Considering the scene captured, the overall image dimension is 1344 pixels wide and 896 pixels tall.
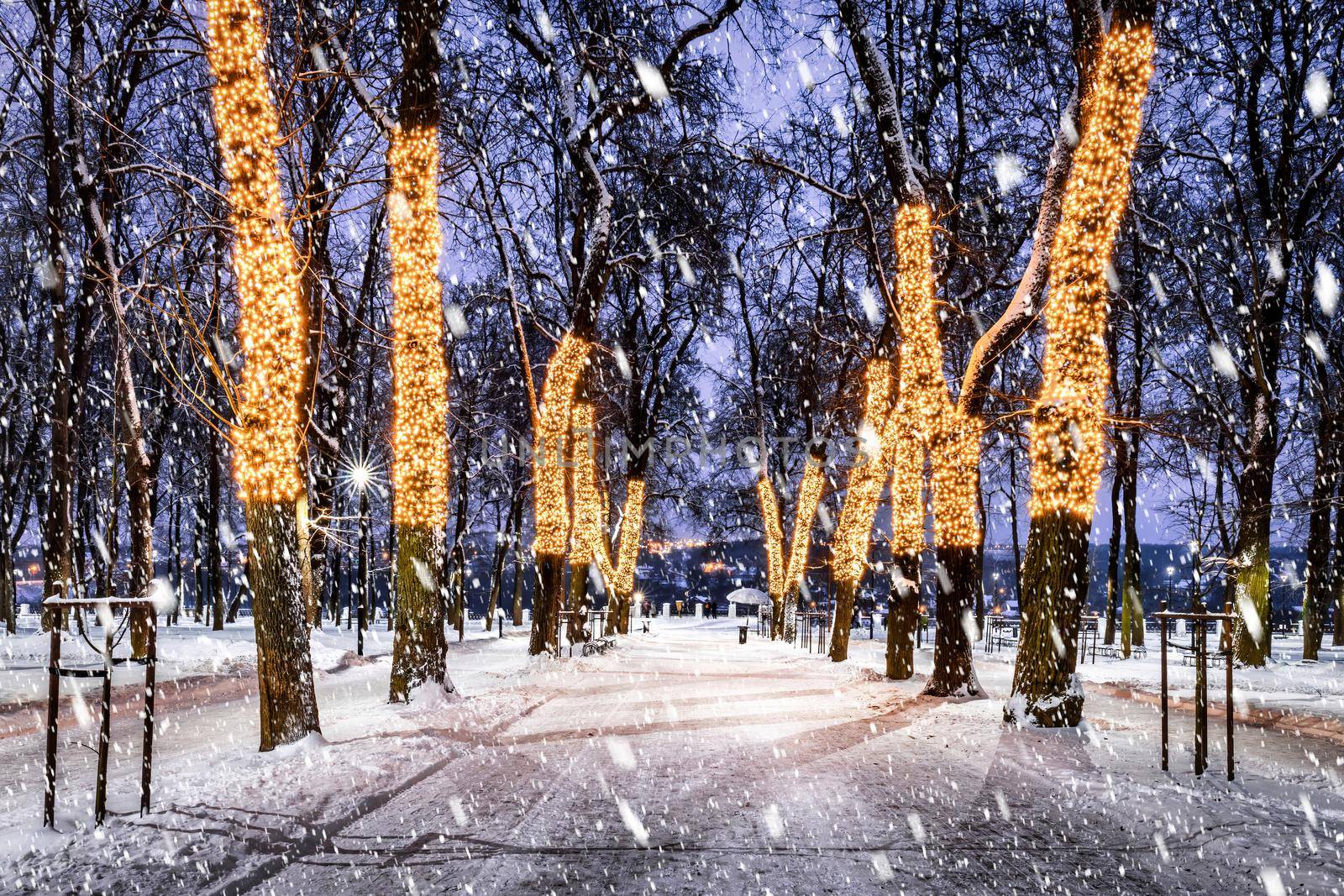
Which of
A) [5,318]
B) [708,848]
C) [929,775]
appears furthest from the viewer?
[5,318]

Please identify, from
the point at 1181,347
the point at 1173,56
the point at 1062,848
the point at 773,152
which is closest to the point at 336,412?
the point at 773,152

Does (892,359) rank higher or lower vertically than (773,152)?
lower

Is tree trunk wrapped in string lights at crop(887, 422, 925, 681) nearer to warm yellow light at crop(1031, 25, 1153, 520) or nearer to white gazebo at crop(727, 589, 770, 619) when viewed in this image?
warm yellow light at crop(1031, 25, 1153, 520)

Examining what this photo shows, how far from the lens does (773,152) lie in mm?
18422

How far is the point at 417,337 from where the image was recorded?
31.1 feet

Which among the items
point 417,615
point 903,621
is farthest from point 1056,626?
point 417,615

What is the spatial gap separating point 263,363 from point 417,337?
295 cm

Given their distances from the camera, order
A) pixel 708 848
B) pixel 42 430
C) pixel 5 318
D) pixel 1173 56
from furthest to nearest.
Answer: pixel 42 430 < pixel 5 318 < pixel 1173 56 < pixel 708 848

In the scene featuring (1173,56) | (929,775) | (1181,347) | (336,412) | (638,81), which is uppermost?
(1173,56)

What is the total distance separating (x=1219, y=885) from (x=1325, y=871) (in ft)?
2.00

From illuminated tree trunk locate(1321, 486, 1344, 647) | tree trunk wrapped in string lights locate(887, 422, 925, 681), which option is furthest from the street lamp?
illuminated tree trunk locate(1321, 486, 1344, 647)

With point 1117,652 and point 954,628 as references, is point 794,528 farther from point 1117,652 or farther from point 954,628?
point 954,628

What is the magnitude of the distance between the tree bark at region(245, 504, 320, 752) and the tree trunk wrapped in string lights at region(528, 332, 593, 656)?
8897 mm

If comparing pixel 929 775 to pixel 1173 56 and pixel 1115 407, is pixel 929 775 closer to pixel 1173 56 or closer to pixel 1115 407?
pixel 1173 56
